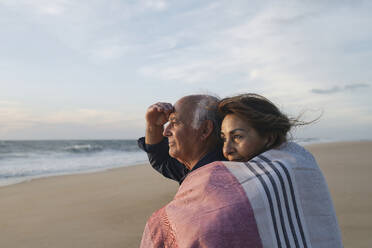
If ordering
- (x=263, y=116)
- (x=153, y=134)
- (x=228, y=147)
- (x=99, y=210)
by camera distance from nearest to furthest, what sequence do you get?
(x=263, y=116)
(x=228, y=147)
(x=153, y=134)
(x=99, y=210)

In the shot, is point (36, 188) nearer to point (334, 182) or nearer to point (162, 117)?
point (162, 117)

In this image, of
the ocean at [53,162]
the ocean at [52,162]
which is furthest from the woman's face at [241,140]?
the ocean at [52,162]

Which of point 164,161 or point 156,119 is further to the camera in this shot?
point 164,161

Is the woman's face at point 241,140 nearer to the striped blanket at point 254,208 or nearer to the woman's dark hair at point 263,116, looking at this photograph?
the woman's dark hair at point 263,116

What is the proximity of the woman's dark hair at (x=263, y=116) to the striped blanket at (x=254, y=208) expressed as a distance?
0.21 meters

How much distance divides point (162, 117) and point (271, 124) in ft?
3.39

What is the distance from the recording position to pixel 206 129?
2.22 metres

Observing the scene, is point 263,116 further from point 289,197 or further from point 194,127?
point 194,127

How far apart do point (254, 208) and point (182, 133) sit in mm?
993

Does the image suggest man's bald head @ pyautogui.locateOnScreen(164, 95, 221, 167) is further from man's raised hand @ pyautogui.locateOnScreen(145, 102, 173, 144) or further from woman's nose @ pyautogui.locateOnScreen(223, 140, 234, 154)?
woman's nose @ pyautogui.locateOnScreen(223, 140, 234, 154)

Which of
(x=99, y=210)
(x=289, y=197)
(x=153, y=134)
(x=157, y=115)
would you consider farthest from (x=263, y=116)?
(x=99, y=210)

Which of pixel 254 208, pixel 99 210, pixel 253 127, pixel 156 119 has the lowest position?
pixel 99 210

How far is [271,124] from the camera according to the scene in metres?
1.73

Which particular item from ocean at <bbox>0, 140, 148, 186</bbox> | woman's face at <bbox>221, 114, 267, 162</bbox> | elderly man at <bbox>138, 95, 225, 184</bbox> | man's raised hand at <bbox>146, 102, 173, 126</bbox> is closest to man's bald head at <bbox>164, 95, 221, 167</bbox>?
elderly man at <bbox>138, 95, 225, 184</bbox>
